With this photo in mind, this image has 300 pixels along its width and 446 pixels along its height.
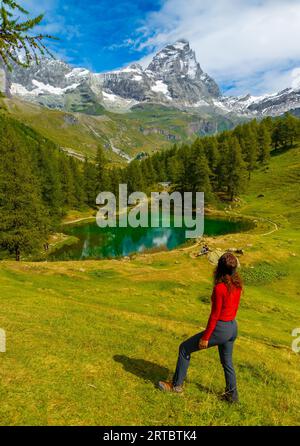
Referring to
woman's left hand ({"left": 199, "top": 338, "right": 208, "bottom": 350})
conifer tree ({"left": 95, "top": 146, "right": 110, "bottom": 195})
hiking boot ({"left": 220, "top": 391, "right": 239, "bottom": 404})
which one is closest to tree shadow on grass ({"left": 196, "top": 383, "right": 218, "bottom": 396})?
hiking boot ({"left": 220, "top": 391, "right": 239, "bottom": 404})

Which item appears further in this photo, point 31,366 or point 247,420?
point 31,366

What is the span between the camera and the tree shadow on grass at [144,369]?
12922 millimetres

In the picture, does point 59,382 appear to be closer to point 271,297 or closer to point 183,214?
point 271,297

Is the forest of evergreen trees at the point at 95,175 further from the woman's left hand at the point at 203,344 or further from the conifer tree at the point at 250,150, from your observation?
the woman's left hand at the point at 203,344

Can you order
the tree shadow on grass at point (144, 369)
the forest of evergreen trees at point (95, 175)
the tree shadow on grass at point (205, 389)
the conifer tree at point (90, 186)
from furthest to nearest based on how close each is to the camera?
the conifer tree at point (90, 186), the forest of evergreen trees at point (95, 175), the tree shadow on grass at point (144, 369), the tree shadow on grass at point (205, 389)

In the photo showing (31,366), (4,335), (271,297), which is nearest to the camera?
(31,366)

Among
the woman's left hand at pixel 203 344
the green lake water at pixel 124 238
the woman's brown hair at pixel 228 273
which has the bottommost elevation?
the green lake water at pixel 124 238

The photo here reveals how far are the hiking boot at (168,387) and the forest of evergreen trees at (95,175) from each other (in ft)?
155

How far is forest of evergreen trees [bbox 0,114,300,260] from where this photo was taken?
2199 inches

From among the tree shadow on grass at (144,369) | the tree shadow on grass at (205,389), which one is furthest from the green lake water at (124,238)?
the tree shadow on grass at (205,389)

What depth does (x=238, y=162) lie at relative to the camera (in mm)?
122250

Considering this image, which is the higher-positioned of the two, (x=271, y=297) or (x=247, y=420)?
(x=247, y=420)
